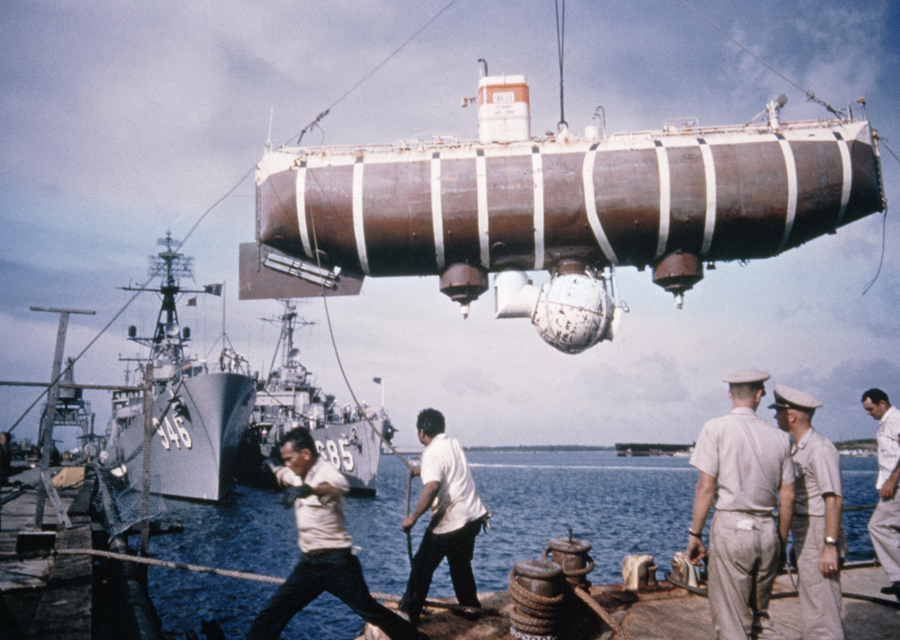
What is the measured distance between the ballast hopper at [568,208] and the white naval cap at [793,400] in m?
1.15

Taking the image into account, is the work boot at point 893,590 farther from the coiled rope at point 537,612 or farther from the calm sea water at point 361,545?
the calm sea water at point 361,545

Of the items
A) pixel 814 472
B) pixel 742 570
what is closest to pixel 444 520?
pixel 742 570

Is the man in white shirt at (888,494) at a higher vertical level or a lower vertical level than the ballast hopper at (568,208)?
lower

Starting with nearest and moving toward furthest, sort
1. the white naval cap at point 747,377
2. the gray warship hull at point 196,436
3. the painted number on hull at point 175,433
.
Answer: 1. the white naval cap at point 747,377
2. the gray warship hull at point 196,436
3. the painted number on hull at point 175,433

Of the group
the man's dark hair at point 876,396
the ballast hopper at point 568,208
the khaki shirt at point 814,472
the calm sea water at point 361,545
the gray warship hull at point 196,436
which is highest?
the ballast hopper at point 568,208

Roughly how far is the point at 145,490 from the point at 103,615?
1651 mm

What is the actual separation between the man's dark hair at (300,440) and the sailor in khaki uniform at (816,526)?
10.1 ft

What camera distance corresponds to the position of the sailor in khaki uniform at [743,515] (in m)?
3.01

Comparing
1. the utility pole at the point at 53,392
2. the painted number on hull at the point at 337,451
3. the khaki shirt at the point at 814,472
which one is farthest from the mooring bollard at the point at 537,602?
the painted number on hull at the point at 337,451

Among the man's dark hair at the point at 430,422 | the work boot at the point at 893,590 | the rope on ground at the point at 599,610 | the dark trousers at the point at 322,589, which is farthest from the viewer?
the work boot at the point at 893,590

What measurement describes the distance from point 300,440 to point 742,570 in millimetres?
2758

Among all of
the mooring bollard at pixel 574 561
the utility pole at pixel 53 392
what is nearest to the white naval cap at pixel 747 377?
the mooring bollard at pixel 574 561

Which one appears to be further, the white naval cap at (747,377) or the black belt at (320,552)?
the black belt at (320,552)

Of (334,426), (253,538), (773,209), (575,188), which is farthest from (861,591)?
(334,426)
